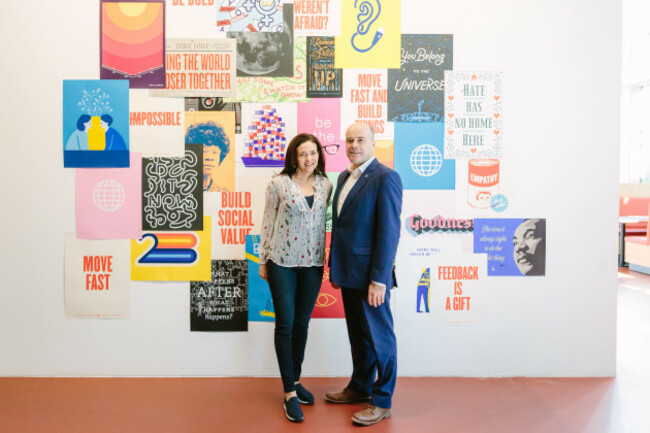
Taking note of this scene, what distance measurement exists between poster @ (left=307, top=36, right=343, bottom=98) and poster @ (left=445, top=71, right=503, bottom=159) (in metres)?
0.73

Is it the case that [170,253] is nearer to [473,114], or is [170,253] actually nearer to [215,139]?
[215,139]

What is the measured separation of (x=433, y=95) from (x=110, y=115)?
213cm

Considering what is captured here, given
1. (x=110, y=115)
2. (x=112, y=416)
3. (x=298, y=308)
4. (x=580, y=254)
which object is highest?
(x=110, y=115)

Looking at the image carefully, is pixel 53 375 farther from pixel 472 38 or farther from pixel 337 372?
pixel 472 38

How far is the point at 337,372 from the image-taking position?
2.96 m

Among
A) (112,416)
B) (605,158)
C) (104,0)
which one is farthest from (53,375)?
(605,158)

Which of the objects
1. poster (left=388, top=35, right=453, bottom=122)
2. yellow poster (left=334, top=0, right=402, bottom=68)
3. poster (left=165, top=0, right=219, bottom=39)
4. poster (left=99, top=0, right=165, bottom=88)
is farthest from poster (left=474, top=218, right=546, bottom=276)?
poster (left=99, top=0, right=165, bottom=88)

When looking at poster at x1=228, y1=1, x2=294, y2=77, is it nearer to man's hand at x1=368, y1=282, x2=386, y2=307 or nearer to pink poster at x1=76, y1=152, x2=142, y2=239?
pink poster at x1=76, y1=152, x2=142, y2=239

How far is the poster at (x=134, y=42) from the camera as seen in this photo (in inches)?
114

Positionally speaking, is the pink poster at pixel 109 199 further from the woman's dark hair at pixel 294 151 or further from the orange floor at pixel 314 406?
the woman's dark hair at pixel 294 151

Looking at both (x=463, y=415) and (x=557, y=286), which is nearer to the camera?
(x=463, y=415)

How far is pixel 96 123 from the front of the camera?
2.92 meters

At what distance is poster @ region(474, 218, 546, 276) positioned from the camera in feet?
9.77

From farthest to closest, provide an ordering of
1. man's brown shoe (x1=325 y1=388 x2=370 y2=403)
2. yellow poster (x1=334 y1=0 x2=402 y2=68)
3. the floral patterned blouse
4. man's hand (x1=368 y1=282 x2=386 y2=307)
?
yellow poster (x1=334 y1=0 x2=402 y2=68), man's brown shoe (x1=325 y1=388 x2=370 y2=403), the floral patterned blouse, man's hand (x1=368 y1=282 x2=386 y2=307)
